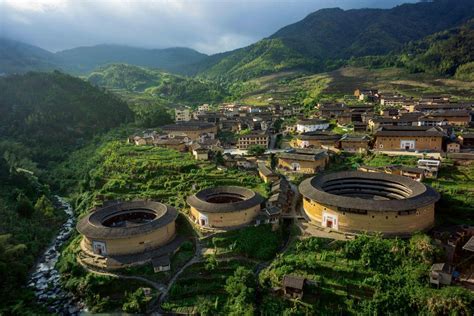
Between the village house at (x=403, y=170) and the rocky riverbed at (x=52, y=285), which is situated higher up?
the village house at (x=403, y=170)

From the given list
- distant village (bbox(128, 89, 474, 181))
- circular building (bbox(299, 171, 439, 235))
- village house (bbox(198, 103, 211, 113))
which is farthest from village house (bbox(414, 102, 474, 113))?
village house (bbox(198, 103, 211, 113))

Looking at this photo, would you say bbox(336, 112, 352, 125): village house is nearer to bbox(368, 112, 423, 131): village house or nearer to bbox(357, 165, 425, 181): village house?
bbox(368, 112, 423, 131): village house

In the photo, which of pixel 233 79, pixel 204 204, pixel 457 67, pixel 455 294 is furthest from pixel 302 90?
pixel 455 294

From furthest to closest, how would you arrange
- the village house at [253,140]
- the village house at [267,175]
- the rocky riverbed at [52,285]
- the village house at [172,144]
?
1. the village house at [253,140]
2. the village house at [172,144]
3. the village house at [267,175]
4. the rocky riverbed at [52,285]

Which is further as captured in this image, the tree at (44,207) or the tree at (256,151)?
the tree at (256,151)

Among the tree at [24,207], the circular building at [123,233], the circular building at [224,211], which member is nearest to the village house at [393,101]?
the circular building at [224,211]

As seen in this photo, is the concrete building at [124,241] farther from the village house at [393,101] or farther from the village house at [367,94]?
the village house at [367,94]

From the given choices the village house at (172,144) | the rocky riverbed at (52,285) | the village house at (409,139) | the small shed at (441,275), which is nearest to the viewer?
the small shed at (441,275)
